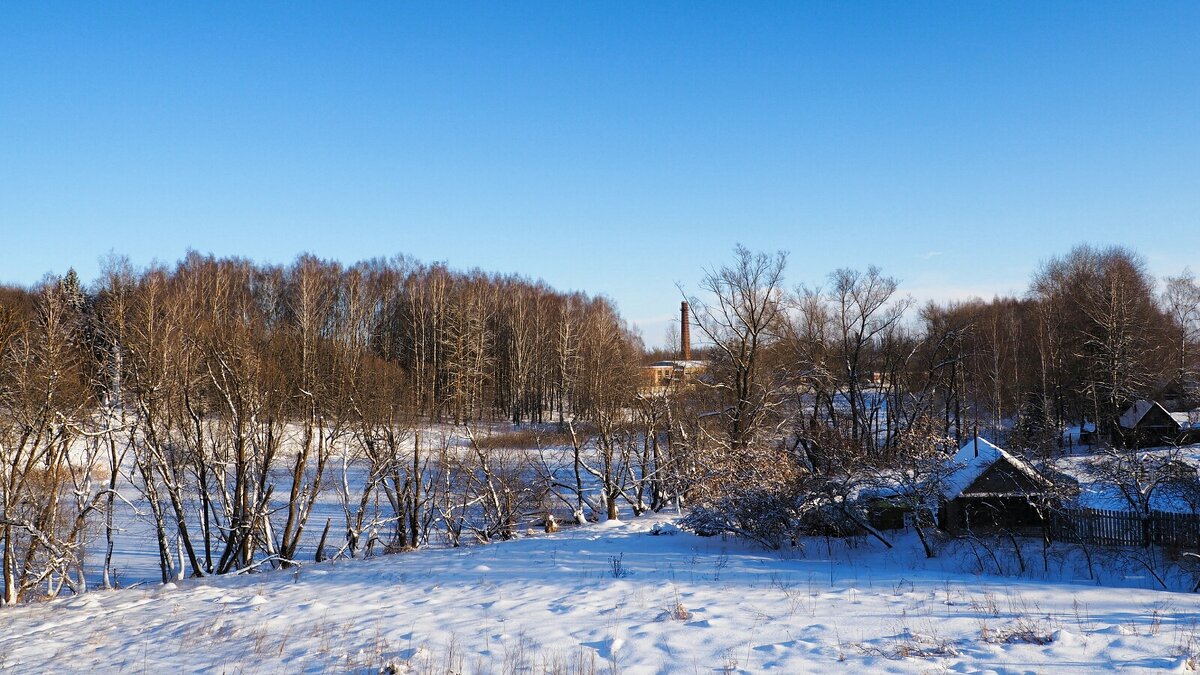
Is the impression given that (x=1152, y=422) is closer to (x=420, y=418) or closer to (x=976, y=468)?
(x=976, y=468)

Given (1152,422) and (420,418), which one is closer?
(420,418)

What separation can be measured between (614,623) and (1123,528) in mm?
12481

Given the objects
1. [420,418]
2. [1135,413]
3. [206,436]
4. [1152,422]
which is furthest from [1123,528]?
[1135,413]

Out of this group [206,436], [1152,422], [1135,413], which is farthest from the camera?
[1135,413]

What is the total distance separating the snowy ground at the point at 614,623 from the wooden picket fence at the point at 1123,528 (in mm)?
4493

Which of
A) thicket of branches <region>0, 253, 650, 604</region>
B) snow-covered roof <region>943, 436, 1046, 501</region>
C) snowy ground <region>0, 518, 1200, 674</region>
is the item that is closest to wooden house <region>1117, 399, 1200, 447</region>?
snow-covered roof <region>943, 436, 1046, 501</region>

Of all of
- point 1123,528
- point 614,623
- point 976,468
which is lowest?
point 1123,528

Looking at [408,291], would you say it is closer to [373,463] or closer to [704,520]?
[373,463]

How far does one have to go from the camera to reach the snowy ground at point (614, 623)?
6770 mm

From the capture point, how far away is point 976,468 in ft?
52.8

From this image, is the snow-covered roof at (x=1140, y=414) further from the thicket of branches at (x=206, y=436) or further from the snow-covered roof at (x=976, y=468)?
the thicket of branches at (x=206, y=436)

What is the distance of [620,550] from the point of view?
14797mm

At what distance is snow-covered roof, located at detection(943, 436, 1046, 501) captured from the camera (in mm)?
15695

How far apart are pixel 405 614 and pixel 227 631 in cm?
202
